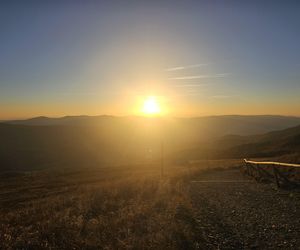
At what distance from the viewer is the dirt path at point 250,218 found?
30.5 feet

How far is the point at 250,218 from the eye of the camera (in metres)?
11.9

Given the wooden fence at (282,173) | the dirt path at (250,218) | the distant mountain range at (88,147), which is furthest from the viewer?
the distant mountain range at (88,147)

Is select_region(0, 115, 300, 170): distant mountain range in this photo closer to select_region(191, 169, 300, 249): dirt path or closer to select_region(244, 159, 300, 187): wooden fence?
select_region(244, 159, 300, 187): wooden fence

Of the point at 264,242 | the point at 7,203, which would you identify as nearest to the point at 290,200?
the point at 264,242

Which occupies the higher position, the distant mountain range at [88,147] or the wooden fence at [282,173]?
the wooden fence at [282,173]

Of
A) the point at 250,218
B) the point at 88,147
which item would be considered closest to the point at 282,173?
the point at 250,218

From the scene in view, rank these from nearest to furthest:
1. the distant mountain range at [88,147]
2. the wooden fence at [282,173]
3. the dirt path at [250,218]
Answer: the dirt path at [250,218], the wooden fence at [282,173], the distant mountain range at [88,147]

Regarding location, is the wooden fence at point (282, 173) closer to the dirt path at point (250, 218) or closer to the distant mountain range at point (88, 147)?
the dirt path at point (250, 218)

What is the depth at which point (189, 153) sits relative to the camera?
9344 centimetres

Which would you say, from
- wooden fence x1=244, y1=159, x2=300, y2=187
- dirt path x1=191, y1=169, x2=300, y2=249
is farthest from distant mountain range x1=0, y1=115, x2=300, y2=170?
dirt path x1=191, y1=169, x2=300, y2=249

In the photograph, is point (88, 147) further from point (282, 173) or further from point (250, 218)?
point (250, 218)

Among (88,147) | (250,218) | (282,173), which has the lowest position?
(88,147)

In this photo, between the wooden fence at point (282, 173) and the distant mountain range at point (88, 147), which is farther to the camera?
the distant mountain range at point (88, 147)

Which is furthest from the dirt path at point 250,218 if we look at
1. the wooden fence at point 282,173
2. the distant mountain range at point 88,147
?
the distant mountain range at point 88,147
